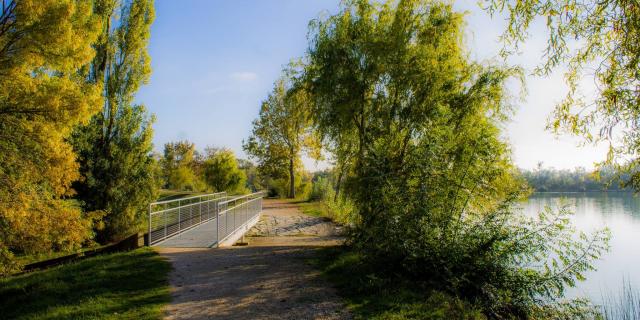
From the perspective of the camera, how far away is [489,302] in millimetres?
6680

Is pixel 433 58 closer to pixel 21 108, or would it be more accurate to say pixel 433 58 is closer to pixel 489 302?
pixel 489 302

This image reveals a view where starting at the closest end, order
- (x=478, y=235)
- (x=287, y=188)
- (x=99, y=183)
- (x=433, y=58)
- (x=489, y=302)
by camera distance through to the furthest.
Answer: (x=489, y=302) → (x=478, y=235) → (x=433, y=58) → (x=99, y=183) → (x=287, y=188)

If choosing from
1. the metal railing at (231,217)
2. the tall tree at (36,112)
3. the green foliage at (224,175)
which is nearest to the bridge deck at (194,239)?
the metal railing at (231,217)

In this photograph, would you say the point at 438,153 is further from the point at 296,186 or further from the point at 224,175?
the point at 296,186

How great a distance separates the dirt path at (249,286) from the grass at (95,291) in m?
0.35

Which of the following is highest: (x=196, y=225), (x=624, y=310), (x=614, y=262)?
(x=196, y=225)

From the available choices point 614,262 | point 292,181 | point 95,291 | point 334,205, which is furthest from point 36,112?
point 292,181

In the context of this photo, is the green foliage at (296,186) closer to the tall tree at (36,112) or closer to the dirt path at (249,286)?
the dirt path at (249,286)

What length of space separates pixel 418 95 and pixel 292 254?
5.24 m

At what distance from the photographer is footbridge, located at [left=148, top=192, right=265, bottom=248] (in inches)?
454

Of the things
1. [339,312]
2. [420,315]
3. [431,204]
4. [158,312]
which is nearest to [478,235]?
[431,204]

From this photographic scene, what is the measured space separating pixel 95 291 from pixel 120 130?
32.2 feet

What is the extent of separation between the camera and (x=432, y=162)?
7.77m

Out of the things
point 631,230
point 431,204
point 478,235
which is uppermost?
point 431,204
